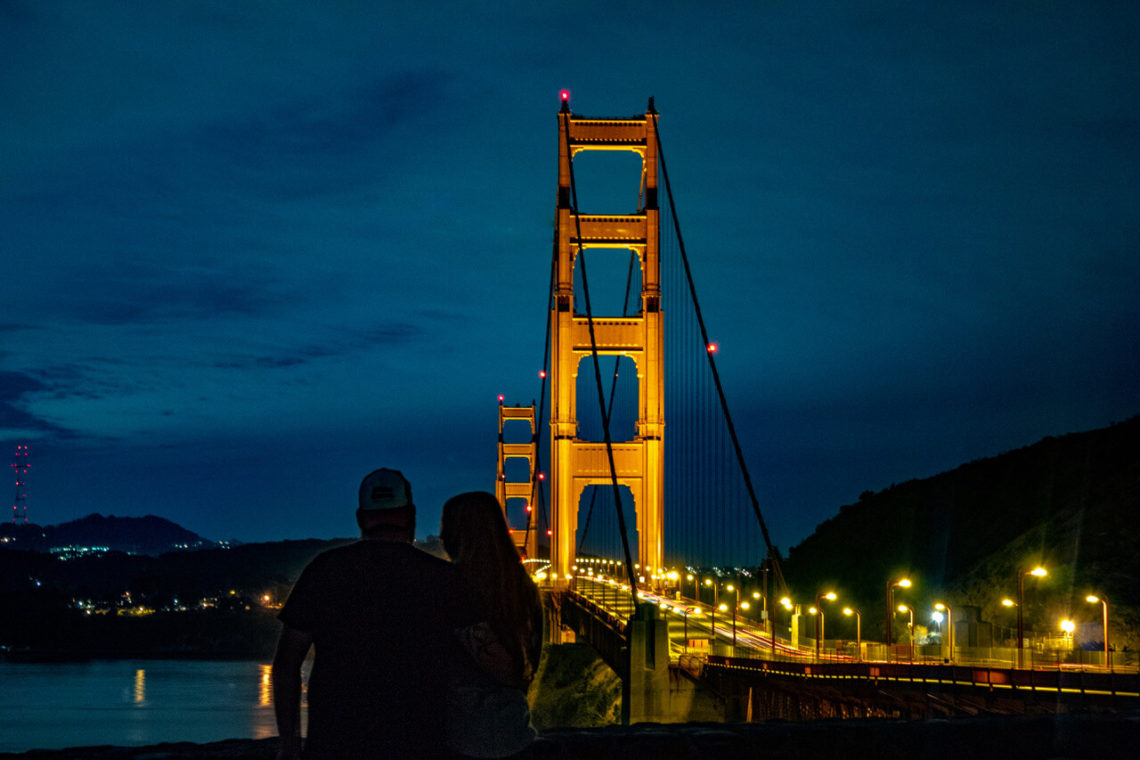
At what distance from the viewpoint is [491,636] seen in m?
3.12

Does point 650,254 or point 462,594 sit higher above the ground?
point 650,254

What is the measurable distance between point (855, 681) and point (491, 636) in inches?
900

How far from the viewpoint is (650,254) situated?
135 feet

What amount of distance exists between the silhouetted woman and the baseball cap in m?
0.14

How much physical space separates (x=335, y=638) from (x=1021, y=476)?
58.1 m

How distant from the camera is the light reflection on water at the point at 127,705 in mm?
60400

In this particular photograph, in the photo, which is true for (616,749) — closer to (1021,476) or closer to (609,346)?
(609,346)

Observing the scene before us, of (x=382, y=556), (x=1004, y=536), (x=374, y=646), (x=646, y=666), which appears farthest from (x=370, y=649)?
(x=1004, y=536)

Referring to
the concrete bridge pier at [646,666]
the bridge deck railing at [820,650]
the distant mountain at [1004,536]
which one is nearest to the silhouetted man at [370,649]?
the bridge deck railing at [820,650]

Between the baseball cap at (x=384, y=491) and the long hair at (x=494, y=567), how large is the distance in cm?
13

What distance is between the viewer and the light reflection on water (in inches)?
2378

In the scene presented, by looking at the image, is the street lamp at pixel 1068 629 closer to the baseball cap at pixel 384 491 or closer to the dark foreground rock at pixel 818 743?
the dark foreground rock at pixel 818 743

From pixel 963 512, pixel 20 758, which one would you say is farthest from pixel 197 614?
pixel 20 758

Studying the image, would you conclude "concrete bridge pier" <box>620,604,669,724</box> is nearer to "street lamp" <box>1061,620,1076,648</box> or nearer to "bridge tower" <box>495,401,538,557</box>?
"street lamp" <box>1061,620,1076,648</box>
